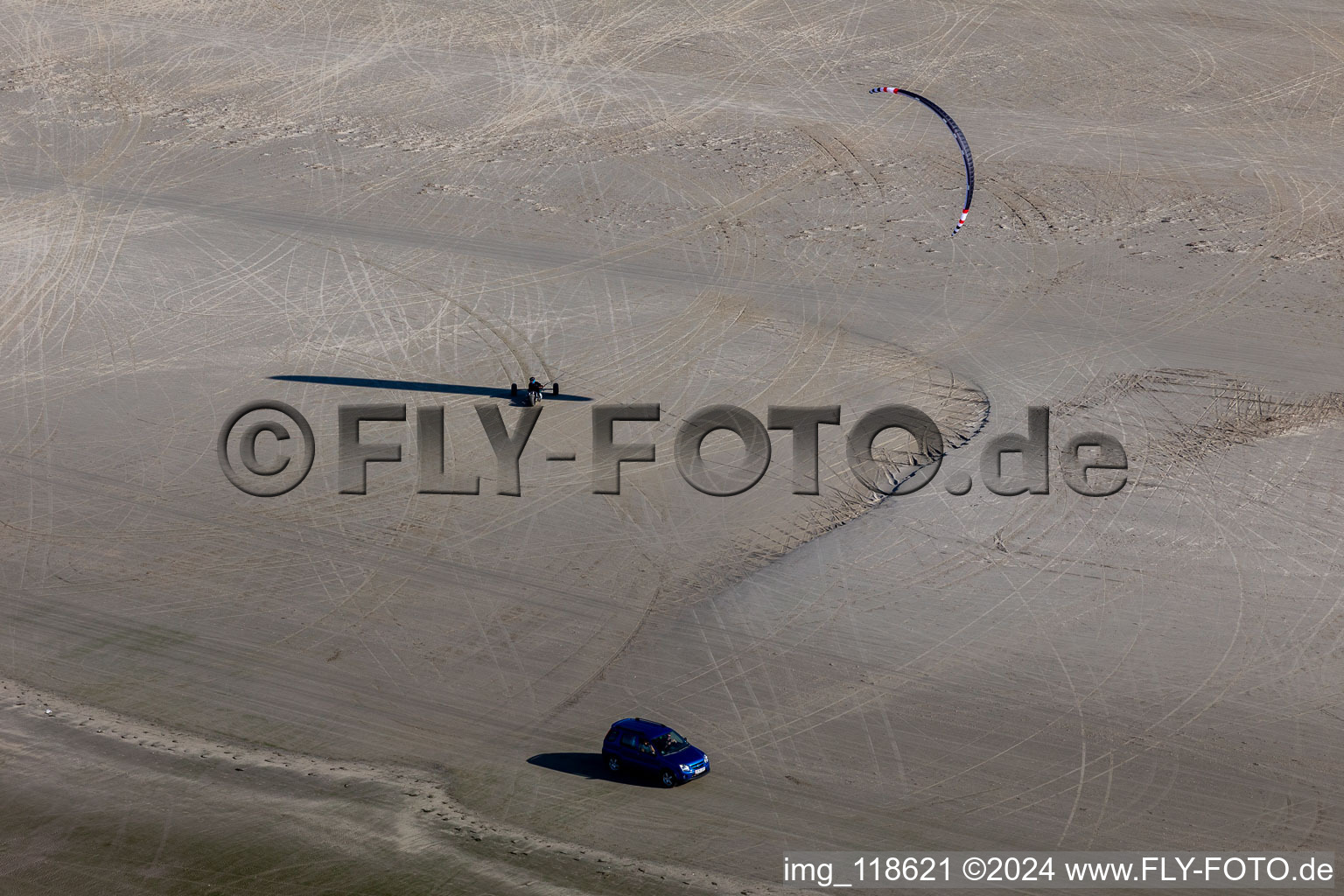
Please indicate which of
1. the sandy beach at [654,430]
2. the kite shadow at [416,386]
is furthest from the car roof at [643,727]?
the kite shadow at [416,386]

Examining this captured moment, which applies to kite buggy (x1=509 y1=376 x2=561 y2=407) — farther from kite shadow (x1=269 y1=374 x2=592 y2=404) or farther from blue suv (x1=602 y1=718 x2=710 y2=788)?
blue suv (x1=602 y1=718 x2=710 y2=788)

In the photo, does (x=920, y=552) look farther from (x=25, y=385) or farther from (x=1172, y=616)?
(x=25, y=385)

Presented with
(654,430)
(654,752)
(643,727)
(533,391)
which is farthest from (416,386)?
(654,752)

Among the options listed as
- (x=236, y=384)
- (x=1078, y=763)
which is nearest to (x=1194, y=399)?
(x=1078, y=763)

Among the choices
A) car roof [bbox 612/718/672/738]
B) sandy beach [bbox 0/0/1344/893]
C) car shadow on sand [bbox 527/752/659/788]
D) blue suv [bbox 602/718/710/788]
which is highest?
sandy beach [bbox 0/0/1344/893]

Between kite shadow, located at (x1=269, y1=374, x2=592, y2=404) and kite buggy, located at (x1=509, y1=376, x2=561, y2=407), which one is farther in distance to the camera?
kite shadow, located at (x1=269, y1=374, x2=592, y2=404)

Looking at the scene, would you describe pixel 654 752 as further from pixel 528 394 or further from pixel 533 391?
pixel 528 394

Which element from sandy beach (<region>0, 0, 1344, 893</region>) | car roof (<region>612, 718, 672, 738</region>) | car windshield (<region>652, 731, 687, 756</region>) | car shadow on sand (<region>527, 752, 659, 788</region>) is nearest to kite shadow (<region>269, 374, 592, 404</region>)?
sandy beach (<region>0, 0, 1344, 893</region>)
